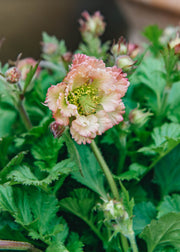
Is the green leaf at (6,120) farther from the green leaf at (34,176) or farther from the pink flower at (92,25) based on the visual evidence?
the pink flower at (92,25)

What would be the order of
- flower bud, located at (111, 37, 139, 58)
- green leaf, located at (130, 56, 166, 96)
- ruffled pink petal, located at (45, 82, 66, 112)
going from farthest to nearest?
green leaf, located at (130, 56, 166, 96) → flower bud, located at (111, 37, 139, 58) → ruffled pink petal, located at (45, 82, 66, 112)

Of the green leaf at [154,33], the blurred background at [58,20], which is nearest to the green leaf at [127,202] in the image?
the green leaf at [154,33]

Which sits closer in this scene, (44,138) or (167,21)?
(44,138)

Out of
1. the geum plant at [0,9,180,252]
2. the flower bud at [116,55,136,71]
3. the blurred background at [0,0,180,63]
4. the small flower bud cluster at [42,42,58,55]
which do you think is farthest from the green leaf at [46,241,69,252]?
the blurred background at [0,0,180,63]

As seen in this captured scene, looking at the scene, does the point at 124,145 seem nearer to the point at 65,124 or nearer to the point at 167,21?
the point at 65,124

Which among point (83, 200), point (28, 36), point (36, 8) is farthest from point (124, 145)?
point (36, 8)

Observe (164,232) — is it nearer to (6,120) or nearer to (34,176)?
(34,176)

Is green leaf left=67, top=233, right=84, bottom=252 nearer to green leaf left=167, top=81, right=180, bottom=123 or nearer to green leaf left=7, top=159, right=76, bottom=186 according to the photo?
green leaf left=7, top=159, right=76, bottom=186
